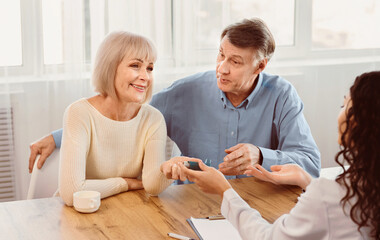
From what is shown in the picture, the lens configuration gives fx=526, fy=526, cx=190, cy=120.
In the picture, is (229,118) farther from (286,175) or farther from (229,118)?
(286,175)

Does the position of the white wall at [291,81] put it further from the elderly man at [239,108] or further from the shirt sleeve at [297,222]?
the shirt sleeve at [297,222]

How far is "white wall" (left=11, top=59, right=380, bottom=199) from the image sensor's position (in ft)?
9.84

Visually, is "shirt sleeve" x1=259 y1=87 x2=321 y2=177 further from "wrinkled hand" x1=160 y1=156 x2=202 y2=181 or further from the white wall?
the white wall

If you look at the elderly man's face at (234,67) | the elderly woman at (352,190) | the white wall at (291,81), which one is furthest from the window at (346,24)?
the elderly woman at (352,190)

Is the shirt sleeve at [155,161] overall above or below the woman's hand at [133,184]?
above

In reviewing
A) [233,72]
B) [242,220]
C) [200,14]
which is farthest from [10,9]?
[242,220]

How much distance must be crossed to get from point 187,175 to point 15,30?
1.69 meters

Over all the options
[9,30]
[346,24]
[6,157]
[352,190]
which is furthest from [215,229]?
[346,24]

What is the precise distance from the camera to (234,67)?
2289 millimetres

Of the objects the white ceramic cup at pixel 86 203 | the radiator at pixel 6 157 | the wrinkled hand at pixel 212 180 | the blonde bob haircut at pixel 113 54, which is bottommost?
the radiator at pixel 6 157

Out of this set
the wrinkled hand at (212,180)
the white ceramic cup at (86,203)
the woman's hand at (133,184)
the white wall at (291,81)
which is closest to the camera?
the wrinkled hand at (212,180)

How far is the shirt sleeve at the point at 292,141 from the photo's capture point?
6.91 feet

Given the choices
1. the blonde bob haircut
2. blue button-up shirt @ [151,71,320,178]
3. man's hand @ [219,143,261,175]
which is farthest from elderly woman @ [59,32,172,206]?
blue button-up shirt @ [151,71,320,178]

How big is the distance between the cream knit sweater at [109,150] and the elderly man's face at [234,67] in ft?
1.19
